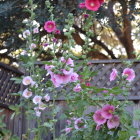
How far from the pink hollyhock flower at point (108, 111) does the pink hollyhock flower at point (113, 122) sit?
0.07ft

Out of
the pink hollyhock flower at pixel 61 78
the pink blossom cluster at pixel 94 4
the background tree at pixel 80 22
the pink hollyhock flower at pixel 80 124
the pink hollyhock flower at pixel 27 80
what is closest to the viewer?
the pink hollyhock flower at pixel 61 78

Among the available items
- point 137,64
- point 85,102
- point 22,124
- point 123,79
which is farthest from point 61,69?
point 137,64

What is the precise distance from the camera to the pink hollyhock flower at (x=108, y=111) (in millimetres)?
1757

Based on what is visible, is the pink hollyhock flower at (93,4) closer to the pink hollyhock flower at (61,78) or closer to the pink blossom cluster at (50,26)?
the pink hollyhock flower at (61,78)

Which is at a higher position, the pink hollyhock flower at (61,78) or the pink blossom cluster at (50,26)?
the pink blossom cluster at (50,26)

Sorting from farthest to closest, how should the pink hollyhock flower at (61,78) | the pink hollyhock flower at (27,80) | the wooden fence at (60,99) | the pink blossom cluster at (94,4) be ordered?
the wooden fence at (60,99) < the pink hollyhock flower at (27,80) < the pink blossom cluster at (94,4) < the pink hollyhock flower at (61,78)

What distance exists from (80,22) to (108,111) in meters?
5.22

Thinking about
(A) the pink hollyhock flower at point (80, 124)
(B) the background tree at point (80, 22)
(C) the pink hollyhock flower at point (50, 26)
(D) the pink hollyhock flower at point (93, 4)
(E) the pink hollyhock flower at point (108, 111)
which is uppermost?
(B) the background tree at point (80, 22)

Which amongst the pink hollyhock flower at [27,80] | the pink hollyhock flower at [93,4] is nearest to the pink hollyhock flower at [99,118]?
the pink hollyhock flower at [93,4]

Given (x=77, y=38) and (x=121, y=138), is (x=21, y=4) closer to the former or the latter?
(x=77, y=38)

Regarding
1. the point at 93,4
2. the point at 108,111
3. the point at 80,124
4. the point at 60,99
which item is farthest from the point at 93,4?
the point at 60,99

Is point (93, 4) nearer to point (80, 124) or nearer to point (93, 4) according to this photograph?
point (93, 4)

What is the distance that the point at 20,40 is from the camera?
20.9 feet

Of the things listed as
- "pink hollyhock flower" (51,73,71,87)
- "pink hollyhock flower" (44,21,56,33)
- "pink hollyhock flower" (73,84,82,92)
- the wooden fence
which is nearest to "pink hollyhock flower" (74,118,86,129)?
"pink hollyhock flower" (73,84,82,92)
